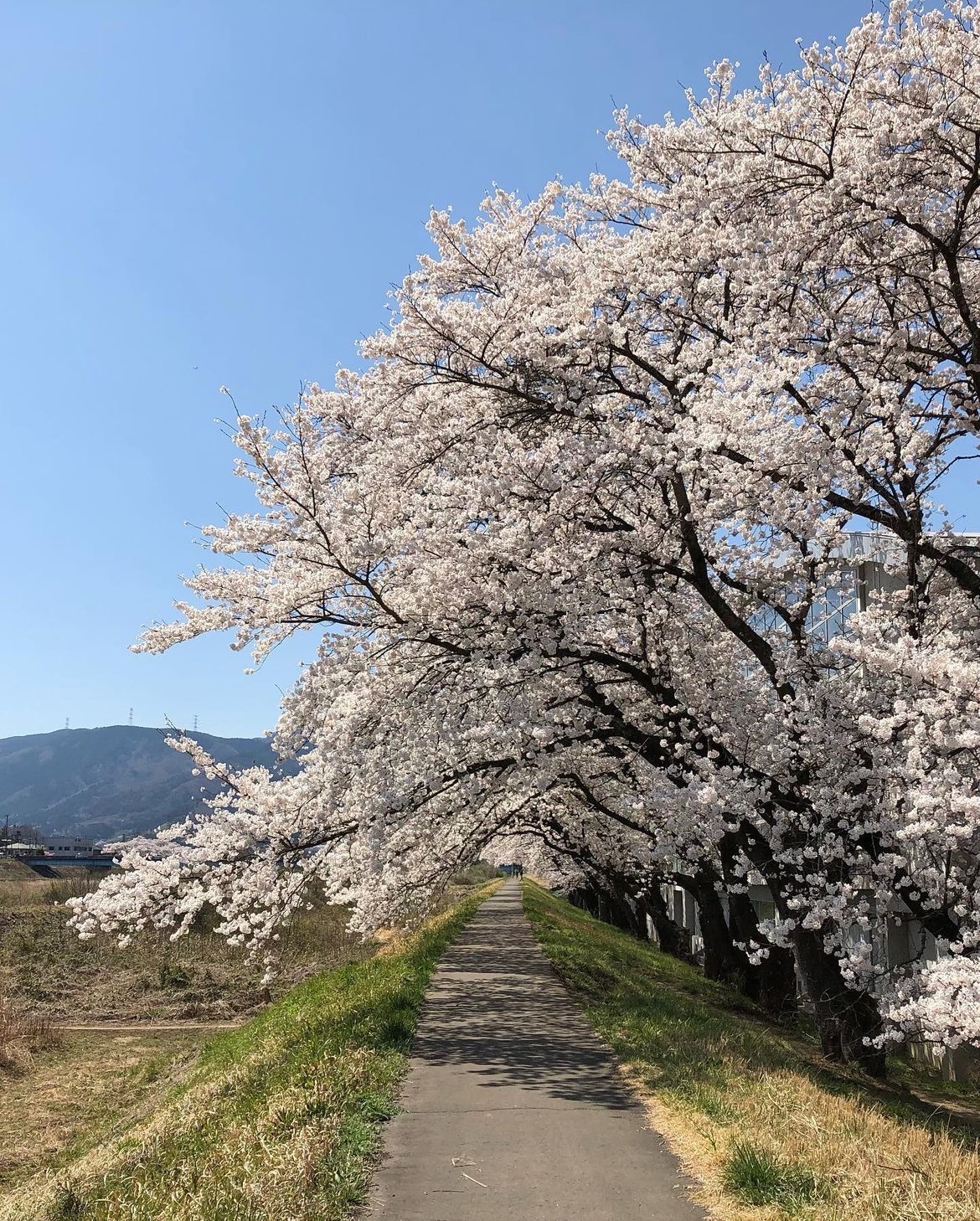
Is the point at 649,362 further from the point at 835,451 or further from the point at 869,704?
the point at 869,704

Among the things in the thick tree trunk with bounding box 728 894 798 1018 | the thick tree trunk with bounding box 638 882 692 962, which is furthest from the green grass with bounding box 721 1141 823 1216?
the thick tree trunk with bounding box 638 882 692 962

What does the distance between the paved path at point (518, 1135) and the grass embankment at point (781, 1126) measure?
0.97 ft

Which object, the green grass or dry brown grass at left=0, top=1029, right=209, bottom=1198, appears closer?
the green grass

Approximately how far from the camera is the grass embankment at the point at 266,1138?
221 inches

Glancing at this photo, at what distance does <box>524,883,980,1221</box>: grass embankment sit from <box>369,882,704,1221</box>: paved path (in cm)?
30

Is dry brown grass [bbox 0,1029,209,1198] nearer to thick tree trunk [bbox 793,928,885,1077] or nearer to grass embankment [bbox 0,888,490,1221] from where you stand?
grass embankment [bbox 0,888,490,1221]

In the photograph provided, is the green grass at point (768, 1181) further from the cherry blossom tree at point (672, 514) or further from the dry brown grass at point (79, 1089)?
the dry brown grass at point (79, 1089)

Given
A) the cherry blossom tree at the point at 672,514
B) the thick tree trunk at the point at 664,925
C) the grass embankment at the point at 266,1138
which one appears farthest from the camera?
the thick tree trunk at the point at 664,925

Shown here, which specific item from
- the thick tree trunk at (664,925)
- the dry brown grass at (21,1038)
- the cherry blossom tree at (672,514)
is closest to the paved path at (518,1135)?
the cherry blossom tree at (672,514)

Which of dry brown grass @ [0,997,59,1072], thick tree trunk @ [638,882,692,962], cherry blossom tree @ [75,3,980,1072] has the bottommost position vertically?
dry brown grass @ [0,997,59,1072]

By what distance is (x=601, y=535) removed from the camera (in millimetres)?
11164

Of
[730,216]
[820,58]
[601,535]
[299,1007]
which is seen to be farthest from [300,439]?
[299,1007]

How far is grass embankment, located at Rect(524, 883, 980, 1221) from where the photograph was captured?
5465 millimetres

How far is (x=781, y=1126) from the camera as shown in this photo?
682cm
